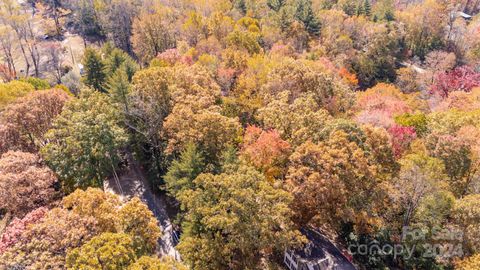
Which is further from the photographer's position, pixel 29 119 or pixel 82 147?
pixel 29 119

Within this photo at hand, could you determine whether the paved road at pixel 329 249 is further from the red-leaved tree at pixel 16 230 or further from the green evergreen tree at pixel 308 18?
the green evergreen tree at pixel 308 18

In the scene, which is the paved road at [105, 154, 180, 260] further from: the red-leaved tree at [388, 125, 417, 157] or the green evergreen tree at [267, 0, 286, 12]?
the green evergreen tree at [267, 0, 286, 12]

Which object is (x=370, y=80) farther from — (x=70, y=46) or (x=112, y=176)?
(x=70, y=46)

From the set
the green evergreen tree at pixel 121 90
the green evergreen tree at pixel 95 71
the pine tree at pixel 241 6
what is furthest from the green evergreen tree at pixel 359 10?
the green evergreen tree at pixel 121 90

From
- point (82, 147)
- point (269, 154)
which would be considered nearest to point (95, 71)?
point (82, 147)

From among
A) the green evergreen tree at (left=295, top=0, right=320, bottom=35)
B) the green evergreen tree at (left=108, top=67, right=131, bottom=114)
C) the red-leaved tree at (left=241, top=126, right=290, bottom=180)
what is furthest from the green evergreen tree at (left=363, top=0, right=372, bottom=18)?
the green evergreen tree at (left=108, top=67, right=131, bottom=114)

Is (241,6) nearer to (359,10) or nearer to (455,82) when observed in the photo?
(359,10)
